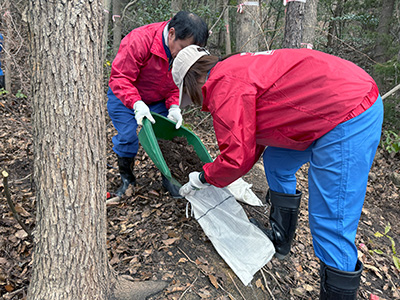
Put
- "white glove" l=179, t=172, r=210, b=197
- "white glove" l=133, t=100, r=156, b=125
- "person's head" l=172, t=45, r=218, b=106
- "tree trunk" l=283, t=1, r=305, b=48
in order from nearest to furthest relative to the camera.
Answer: "person's head" l=172, t=45, r=218, b=106 → "white glove" l=179, t=172, r=210, b=197 → "white glove" l=133, t=100, r=156, b=125 → "tree trunk" l=283, t=1, r=305, b=48

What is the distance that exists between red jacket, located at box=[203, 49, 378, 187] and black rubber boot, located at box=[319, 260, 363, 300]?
31.0 inches

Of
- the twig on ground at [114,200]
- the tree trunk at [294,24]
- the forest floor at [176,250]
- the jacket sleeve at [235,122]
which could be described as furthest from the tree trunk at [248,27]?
the jacket sleeve at [235,122]

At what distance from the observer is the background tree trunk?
4.67ft

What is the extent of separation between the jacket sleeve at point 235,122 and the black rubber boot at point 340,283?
0.80 meters

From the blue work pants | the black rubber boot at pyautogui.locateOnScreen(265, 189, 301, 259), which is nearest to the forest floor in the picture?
the black rubber boot at pyautogui.locateOnScreen(265, 189, 301, 259)

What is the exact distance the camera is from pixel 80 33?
145cm

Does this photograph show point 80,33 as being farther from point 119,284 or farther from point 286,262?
point 286,262

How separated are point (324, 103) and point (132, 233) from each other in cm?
174

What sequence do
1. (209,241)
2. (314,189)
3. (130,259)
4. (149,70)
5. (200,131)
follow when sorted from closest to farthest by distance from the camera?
(314,189) → (130,259) → (209,241) → (149,70) → (200,131)

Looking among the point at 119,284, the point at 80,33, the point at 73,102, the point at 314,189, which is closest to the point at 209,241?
the point at 119,284

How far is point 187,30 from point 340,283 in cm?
198

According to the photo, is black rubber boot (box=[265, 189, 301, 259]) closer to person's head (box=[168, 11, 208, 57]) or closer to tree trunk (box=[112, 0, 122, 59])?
person's head (box=[168, 11, 208, 57])

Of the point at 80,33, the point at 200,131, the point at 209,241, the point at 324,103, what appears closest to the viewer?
the point at 80,33

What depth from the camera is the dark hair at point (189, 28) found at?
2.23 meters
